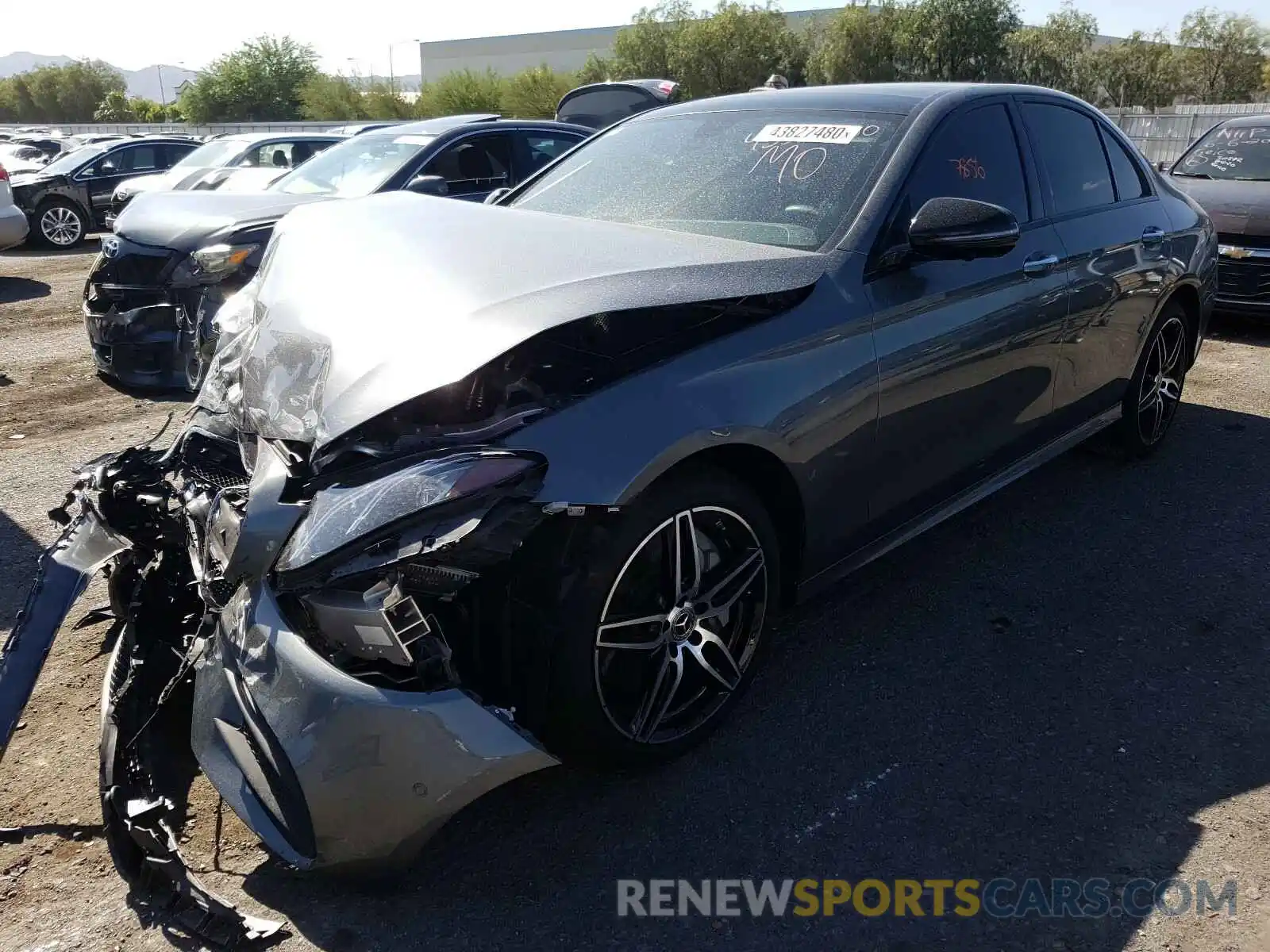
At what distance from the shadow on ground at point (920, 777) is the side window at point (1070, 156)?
59.8 inches

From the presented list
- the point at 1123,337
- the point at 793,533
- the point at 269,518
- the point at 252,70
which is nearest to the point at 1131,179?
the point at 1123,337

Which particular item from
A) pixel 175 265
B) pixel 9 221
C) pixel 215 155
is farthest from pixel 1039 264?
pixel 215 155

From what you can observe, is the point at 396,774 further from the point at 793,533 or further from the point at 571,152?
the point at 571,152

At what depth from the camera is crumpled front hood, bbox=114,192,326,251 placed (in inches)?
248

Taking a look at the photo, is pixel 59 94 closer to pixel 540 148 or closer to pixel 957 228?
pixel 540 148

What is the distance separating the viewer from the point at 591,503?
2.30 metres

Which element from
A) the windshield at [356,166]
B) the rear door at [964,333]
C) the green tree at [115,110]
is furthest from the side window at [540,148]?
the green tree at [115,110]

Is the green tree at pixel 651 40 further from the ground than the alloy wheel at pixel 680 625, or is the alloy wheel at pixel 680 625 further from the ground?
the green tree at pixel 651 40

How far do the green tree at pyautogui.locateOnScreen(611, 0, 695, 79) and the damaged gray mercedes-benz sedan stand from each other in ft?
155

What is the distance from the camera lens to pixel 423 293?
2.66 m

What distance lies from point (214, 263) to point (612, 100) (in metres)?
8.25

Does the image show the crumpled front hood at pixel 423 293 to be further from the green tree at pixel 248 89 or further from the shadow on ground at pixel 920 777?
the green tree at pixel 248 89

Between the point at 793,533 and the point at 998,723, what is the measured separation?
841 millimetres

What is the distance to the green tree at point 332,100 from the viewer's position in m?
48.8
